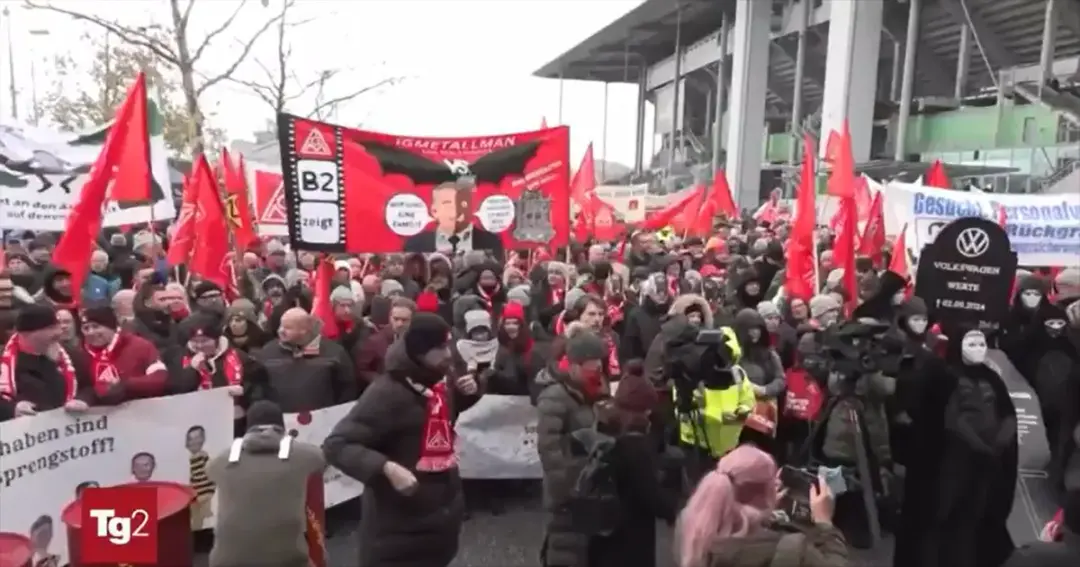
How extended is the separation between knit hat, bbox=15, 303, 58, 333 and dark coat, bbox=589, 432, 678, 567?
2.87 metres

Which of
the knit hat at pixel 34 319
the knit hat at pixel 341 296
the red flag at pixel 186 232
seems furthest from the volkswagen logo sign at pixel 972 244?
the red flag at pixel 186 232

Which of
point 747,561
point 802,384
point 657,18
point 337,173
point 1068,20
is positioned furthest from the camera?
point 657,18

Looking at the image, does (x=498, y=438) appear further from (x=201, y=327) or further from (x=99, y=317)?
(x=99, y=317)

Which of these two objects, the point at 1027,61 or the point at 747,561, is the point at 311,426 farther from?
the point at 1027,61

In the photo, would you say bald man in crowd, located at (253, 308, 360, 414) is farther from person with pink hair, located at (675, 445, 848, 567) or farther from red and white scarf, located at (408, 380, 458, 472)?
person with pink hair, located at (675, 445, 848, 567)

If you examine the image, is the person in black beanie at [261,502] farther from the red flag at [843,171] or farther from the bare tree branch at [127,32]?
the bare tree branch at [127,32]

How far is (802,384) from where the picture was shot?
6.34 metres

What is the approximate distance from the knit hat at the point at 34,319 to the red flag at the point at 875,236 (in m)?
8.36

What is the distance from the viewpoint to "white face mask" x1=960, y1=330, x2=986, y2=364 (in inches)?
178

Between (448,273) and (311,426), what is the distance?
11.5 feet

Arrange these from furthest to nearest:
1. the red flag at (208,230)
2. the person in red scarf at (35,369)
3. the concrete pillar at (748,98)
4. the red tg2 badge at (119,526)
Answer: the concrete pillar at (748,98)
the red flag at (208,230)
the person in red scarf at (35,369)
the red tg2 badge at (119,526)

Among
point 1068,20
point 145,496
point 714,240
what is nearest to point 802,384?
point 145,496

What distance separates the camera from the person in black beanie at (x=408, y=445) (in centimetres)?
369

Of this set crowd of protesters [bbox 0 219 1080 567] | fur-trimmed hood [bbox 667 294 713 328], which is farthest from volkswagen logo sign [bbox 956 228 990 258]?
fur-trimmed hood [bbox 667 294 713 328]
